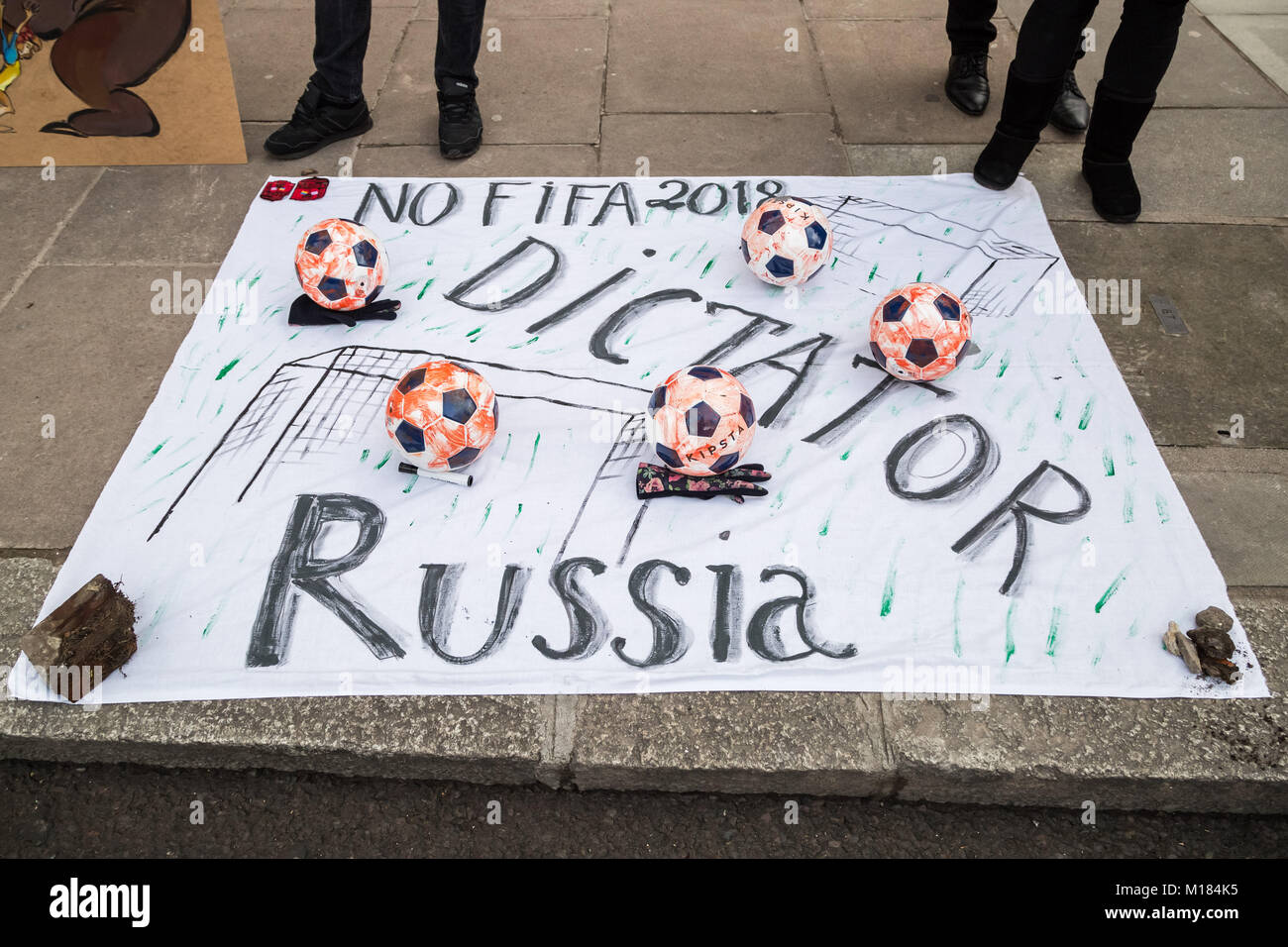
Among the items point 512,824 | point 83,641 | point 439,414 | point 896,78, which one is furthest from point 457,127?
point 512,824

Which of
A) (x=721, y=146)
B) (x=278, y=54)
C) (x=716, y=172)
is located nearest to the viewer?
(x=716, y=172)

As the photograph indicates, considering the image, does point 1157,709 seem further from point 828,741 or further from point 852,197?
point 852,197

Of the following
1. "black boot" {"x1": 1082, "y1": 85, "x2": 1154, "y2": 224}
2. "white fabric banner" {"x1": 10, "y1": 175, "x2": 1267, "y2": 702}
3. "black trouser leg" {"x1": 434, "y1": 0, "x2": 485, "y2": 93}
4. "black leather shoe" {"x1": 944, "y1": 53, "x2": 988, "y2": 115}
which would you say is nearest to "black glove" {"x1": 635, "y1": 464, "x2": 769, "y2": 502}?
"white fabric banner" {"x1": 10, "y1": 175, "x2": 1267, "y2": 702}

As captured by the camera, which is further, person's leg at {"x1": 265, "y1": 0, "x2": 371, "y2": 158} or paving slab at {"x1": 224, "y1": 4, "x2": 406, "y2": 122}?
paving slab at {"x1": 224, "y1": 4, "x2": 406, "y2": 122}

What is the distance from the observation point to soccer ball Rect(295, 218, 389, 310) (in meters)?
3.20

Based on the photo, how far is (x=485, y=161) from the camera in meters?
4.29

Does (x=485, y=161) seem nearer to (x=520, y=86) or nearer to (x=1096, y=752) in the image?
(x=520, y=86)

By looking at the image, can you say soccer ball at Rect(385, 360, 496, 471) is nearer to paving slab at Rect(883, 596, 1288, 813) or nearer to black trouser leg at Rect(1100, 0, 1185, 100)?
paving slab at Rect(883, 596, 1288, 813)

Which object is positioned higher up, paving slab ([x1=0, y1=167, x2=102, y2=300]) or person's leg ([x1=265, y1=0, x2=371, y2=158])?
person's leg ([x1=265, y1=0, x2=371, y2=158])

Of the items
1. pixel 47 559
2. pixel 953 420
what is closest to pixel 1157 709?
pixel 953 420

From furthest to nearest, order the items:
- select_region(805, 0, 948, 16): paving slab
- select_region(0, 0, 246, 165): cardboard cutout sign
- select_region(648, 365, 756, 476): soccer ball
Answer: select_region(805, 0, 948, 16): paving slab < select_region(0, 0, 246, 165): cardboard cutout sign < select_region(648, 365, 756, 476): soccer ball

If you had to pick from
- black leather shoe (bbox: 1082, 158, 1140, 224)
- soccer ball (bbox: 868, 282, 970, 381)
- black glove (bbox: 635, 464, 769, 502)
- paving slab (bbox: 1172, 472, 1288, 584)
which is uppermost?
black leather shoe (bbox: 1082, 158, 1140, 224)

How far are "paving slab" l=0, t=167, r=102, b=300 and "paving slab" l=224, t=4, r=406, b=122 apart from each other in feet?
2.95

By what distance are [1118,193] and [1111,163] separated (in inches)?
5.5
